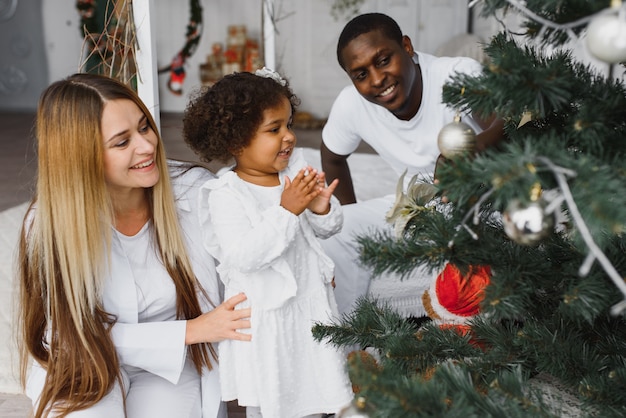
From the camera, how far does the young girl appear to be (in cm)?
135

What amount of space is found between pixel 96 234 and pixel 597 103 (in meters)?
1.02

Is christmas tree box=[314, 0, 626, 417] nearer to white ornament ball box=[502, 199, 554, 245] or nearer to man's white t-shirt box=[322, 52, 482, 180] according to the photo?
white ornament ball box=[502, 199, 554, 245]

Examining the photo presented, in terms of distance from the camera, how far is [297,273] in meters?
1.41

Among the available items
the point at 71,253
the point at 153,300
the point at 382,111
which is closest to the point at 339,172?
the point at 382,111

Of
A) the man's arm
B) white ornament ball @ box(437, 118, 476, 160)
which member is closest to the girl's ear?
the man's arm

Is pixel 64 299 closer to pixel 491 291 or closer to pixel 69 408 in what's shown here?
pixel 69 408

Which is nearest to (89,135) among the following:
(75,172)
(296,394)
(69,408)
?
(75,172)

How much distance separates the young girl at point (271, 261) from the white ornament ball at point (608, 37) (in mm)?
708

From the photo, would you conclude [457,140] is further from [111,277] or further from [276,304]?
[111,277]

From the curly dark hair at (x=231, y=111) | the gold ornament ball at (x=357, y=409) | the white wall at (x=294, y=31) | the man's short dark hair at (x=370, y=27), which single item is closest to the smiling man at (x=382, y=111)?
the man's short dark hair at (x=370, y=27)

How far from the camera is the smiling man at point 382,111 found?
179cm

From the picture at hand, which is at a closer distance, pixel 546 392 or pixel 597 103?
pixel 597 103

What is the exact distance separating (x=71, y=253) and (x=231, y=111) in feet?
1.47

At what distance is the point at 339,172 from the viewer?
2.26 m
